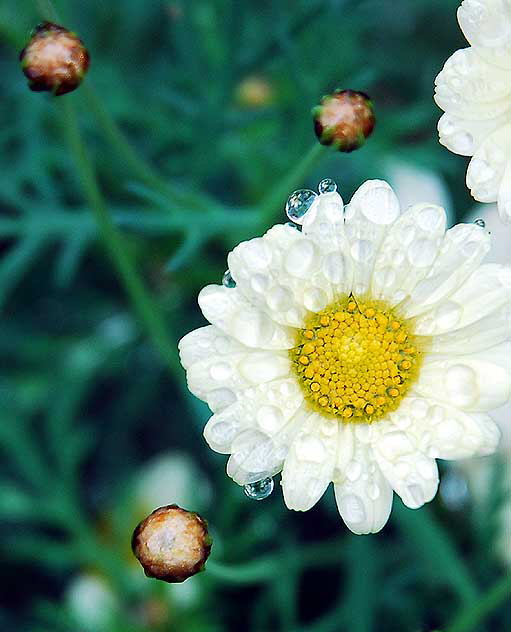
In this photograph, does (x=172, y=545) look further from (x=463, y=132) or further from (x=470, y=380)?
(x=463, y=132)

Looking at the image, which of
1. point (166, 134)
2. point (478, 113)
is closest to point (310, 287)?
point (478, 113)

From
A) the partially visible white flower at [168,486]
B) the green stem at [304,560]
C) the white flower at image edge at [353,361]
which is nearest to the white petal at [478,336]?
the white flower at image edge at [353,361]

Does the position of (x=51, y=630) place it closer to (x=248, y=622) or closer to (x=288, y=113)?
(x=248, y=622)

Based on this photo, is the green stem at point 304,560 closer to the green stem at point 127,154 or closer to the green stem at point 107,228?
the green stem at point 107,228

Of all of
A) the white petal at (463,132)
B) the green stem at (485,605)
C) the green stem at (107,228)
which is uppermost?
the green stem at (107,228)

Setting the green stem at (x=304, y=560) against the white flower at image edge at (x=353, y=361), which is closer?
the white flower at image edge at (x=353, y=361)

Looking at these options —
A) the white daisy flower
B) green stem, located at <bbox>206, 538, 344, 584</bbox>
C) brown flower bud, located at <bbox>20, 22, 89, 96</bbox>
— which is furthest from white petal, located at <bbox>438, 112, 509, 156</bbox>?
green stem, located at <bbox>206, 538, 344, 584</bbox>
